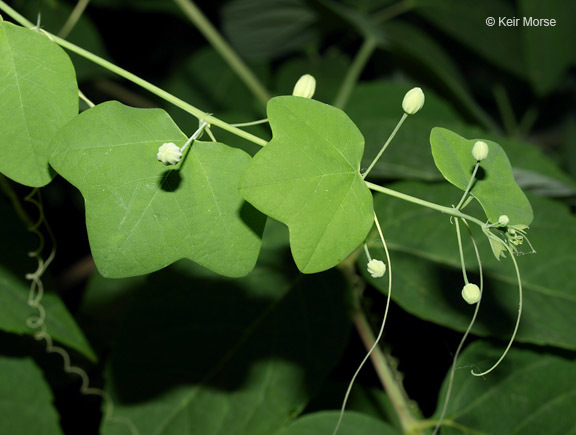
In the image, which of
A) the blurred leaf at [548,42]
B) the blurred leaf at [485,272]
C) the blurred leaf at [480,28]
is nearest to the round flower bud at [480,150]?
the blurred leaf at [485,272]

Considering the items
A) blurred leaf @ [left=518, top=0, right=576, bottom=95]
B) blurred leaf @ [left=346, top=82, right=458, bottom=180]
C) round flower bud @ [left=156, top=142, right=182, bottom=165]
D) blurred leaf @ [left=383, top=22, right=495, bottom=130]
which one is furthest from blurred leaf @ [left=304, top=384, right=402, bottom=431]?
blurred leaf @ [left=518, top=0, right=576, bottom=95]

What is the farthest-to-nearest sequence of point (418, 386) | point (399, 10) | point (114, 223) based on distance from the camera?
1. point (399, 10)
2. point (418, 386)
3. point (114, 223)

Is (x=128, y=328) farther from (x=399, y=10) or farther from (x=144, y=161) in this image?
(x=399, y=10)

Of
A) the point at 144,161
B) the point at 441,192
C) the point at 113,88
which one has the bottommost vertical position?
the point at 113,88

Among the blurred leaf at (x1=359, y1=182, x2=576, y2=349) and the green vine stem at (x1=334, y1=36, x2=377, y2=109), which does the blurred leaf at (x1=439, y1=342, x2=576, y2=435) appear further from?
the green vine stem at (x1=334, y1=36, x2=377, y2=109)

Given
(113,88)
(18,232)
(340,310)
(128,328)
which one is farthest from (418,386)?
(113,88)

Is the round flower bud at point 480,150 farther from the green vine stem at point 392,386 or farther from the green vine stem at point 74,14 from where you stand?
the green vine stem at point 74,14

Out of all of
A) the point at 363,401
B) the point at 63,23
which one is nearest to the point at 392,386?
the point at 363,401
